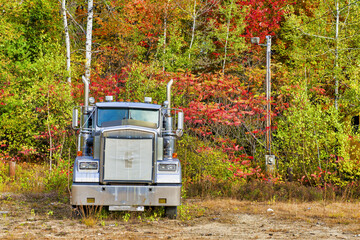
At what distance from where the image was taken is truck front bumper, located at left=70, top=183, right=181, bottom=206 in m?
9.62

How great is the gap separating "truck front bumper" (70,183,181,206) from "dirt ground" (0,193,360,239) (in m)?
0.42

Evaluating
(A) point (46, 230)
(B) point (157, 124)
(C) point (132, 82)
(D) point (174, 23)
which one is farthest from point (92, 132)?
(D) point (174, 23)

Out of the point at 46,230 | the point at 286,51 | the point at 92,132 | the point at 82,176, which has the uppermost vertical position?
the point at 286,51

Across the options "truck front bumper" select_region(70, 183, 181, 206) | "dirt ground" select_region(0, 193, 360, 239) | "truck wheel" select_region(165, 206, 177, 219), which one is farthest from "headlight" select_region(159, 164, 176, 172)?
"dirt ground" select_region(0, 193, 360, 239)

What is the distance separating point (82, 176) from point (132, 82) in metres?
8.99

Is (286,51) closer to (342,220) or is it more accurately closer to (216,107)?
(216,107)

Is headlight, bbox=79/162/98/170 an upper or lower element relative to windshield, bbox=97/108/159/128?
lower

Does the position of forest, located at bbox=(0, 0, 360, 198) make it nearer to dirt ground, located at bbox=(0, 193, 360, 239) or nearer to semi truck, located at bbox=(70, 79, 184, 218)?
dirt ground, located at bbox=(0, 193, 360, 239)

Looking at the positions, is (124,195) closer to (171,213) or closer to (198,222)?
(171,213)

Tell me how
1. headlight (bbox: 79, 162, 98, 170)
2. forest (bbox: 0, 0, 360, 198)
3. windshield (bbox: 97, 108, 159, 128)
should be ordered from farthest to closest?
1. forest (bbox: 0, 0, 360, 198)
2. windshield (bbox: 97, 108, 159, 128)
3. headlight (bbox: 79, 162, 98, 170)

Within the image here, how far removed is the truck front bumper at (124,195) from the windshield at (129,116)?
1872 mm

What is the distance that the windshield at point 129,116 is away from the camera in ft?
36.8

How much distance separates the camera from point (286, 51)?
74.0 ft

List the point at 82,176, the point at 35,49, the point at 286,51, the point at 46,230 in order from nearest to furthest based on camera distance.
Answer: the point at 46,230 → the point at 82,176 → the point at 286,51 → the point at 35,49
